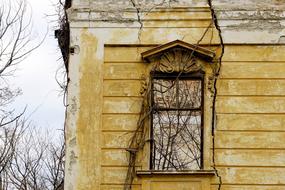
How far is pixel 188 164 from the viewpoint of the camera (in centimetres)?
1158

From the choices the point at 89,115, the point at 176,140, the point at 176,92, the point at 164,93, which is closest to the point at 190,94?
the point at 176,92

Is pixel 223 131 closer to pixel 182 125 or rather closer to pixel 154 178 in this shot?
pixel 182 125

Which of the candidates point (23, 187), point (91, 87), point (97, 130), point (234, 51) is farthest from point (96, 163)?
point (23, 187)

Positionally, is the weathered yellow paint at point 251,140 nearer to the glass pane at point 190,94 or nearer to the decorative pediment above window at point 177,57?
the glass pane at point 190,94

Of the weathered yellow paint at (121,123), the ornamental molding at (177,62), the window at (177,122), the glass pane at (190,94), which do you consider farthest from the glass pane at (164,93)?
the weathered yellow paint at (121,123)

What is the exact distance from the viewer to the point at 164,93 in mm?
11961

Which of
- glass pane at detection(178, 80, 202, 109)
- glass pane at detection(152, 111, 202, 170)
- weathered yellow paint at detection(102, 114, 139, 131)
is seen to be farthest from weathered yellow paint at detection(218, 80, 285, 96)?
weathered yellow paint at detection(102, 114, 139, 131)

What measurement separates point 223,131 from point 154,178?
1424 mm

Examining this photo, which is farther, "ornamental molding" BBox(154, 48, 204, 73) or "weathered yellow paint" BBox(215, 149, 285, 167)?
"ornamental molding" BBox(154, 48, 204, 73)

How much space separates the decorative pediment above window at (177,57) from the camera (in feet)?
38.8

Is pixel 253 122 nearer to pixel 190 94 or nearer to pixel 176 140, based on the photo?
pixel 190 94

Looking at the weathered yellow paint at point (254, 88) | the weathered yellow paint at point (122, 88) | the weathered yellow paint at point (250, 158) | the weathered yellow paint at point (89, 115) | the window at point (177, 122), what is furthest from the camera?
the weathered yellow paint at point (122, 88)

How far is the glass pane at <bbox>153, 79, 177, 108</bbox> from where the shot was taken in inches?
468

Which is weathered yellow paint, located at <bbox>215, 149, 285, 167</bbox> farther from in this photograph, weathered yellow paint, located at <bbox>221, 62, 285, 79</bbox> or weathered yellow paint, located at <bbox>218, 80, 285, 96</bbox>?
weathered yellow paint, located at <bbox>221, 62, 285, 79</bbox>
